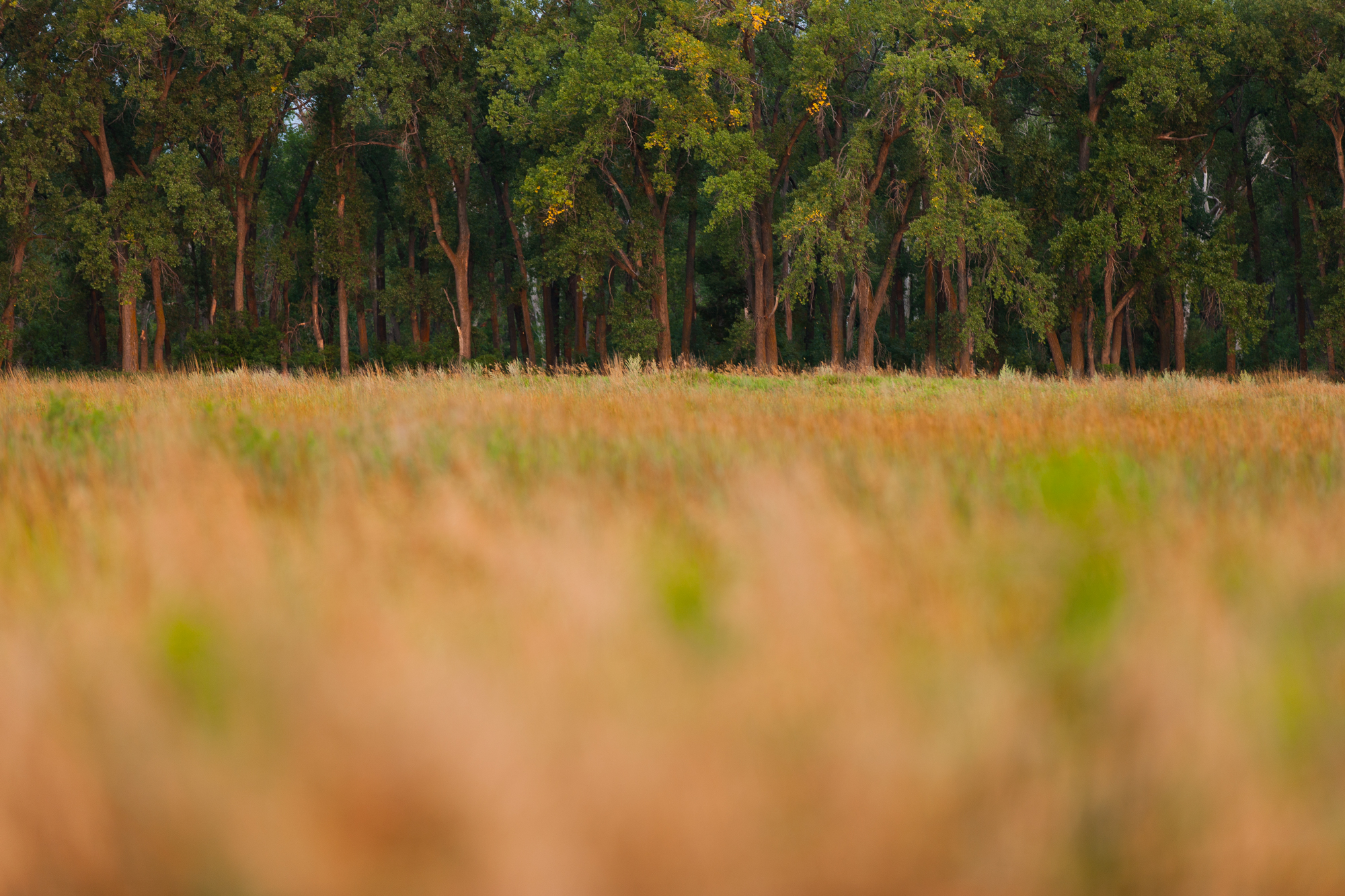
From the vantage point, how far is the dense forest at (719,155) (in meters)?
26.2

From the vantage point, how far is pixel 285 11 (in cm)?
3027

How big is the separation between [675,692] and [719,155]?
25305 mm

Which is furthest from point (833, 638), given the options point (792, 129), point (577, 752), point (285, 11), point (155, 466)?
point (285, 11)

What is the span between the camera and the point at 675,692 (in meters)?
1.76

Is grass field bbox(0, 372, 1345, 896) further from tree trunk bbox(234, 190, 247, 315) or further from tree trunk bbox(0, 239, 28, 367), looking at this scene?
tree trunk bbox(234, 190, 247, 315)

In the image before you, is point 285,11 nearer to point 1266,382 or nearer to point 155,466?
point 1266,382

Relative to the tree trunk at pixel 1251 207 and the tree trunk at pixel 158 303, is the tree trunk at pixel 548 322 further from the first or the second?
the tree trunk at pixel 1251 207

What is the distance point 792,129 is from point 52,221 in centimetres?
Result: 2262

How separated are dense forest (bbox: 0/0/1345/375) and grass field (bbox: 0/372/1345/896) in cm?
2146

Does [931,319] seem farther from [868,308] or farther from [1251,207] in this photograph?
[1251,207]

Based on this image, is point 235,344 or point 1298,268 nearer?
point 235,344

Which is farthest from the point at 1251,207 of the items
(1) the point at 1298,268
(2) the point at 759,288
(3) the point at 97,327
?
(3) the point at 97,327

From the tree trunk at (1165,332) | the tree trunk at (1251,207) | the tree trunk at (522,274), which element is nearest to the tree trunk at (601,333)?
the tree trunk at (522,274)

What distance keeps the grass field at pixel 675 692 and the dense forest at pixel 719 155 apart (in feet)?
70.4
